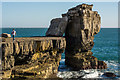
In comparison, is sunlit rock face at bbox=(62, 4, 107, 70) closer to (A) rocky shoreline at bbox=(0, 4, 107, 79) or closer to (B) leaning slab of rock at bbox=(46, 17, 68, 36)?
(A) rocky shoreline at bbox=(0, 4, 107, 79)

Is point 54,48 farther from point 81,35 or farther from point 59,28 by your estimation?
point 81,35

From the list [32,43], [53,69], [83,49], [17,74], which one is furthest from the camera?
[83,49]

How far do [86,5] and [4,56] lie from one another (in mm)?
21808

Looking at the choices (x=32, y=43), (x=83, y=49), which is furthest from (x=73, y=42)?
(x=32, y=43)

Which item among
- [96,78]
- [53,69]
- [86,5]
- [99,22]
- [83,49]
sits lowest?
[96,78]

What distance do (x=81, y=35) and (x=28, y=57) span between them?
14.0 metres

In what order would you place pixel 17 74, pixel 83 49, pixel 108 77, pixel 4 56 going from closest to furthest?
1. pixel 4 56
2. pixel 17 74
3. pixel 108 77
4. pixel 83 49

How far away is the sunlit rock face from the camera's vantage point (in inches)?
1208

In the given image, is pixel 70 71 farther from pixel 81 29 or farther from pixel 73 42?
pixel 81 29

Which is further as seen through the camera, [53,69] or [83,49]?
[83,49]

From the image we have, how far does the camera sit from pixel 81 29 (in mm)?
30469

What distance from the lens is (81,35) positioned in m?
30.8

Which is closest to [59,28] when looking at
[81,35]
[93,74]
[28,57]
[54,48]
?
[81,35]

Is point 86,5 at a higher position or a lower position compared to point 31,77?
higher
